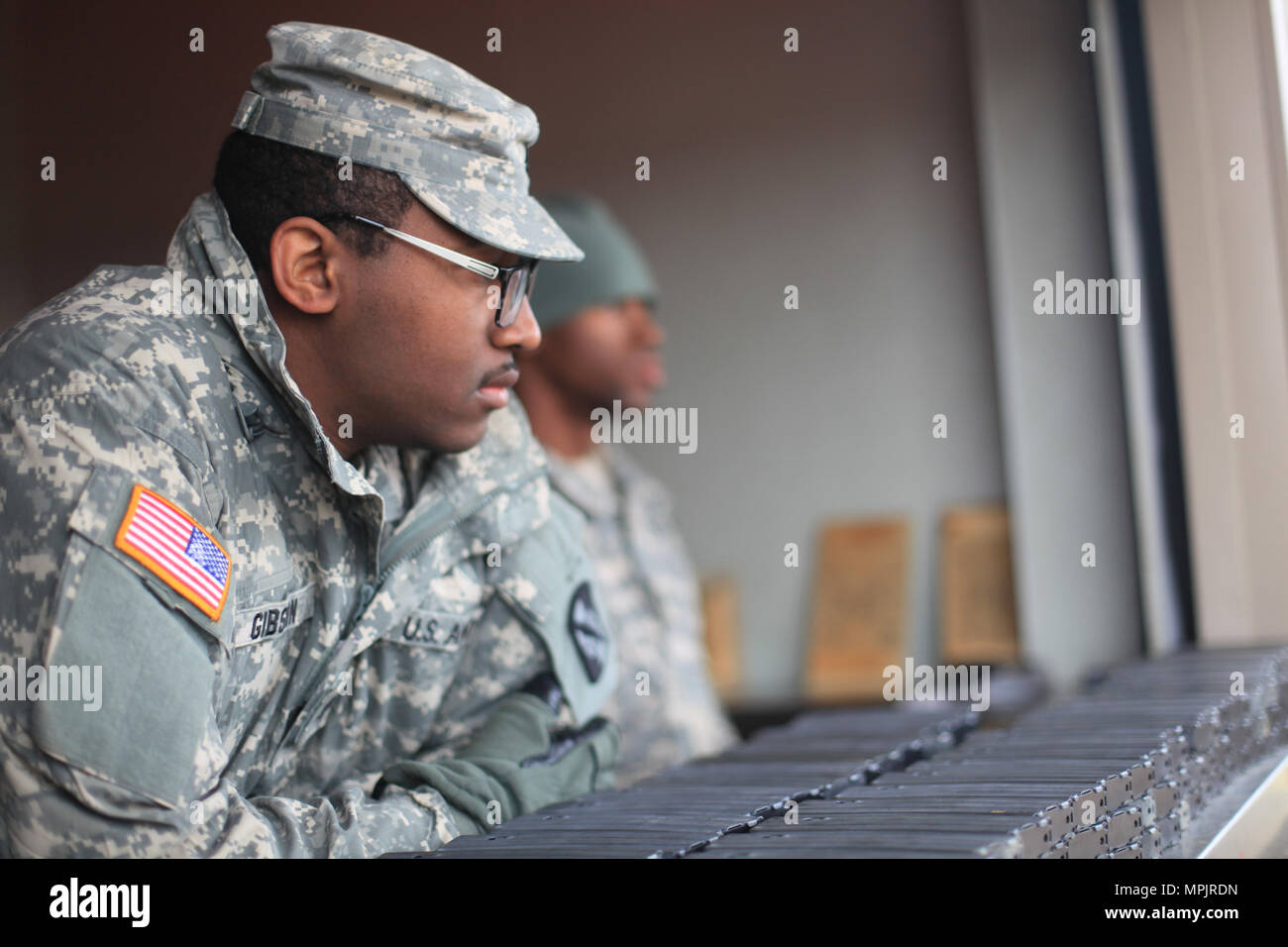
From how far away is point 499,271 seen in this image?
4.90ft

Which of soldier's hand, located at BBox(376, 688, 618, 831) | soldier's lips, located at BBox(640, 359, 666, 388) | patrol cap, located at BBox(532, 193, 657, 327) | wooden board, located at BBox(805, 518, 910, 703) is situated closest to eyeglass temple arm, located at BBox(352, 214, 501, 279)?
soldier's hand, located at BBox(376, 688, 618, 831)

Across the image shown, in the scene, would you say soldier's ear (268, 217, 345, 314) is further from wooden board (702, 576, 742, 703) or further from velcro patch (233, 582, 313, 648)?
wooden board (702, 576, 742, 703)

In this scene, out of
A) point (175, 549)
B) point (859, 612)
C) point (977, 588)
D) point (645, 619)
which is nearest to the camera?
point (175, 549)

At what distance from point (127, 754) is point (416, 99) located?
0.75 metres

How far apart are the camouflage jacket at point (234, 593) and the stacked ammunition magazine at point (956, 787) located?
25 cm

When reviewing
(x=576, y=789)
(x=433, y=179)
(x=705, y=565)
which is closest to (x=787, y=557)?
(x=705, y=565)

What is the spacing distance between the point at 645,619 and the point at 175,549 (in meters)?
2.07

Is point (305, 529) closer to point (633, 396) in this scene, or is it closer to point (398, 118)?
point (398, 118)

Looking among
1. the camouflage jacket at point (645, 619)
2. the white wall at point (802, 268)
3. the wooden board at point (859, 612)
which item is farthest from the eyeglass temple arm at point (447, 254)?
the wooden board at point (859, 612)

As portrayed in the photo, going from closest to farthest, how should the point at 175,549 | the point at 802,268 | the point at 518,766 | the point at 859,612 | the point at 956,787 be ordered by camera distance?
1. the point at 175,549
2. the point at 956,787
3. the point at 518,766
4. the point at 859,612
5. the point at 802,268

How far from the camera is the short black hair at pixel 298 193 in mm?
1446

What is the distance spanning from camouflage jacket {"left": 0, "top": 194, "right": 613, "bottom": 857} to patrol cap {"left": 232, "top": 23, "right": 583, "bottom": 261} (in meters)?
0.16

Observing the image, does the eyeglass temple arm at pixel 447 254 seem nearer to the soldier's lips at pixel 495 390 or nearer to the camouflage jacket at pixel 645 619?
the soldier's lips at pixel 495 390

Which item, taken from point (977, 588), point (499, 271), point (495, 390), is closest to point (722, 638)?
point (977, 588)
